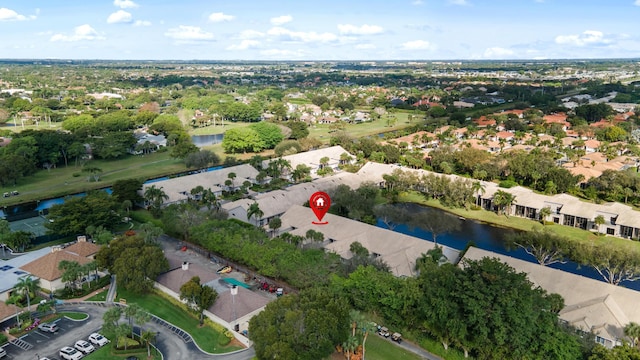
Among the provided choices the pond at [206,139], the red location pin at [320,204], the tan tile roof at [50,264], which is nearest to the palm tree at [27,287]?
the tan tile roof at [50,264]

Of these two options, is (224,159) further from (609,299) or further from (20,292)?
(609,299)

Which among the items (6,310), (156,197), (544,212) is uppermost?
(156,197)

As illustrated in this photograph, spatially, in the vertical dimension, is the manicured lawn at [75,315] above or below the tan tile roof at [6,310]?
below

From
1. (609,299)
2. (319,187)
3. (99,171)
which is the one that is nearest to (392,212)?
(319,187)

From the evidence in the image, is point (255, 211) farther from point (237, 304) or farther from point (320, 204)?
point (237, 304)

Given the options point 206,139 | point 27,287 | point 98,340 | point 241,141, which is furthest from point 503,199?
point 206,139

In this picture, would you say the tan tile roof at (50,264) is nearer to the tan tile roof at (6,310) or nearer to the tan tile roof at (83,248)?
the tan tile roof at (83,248)

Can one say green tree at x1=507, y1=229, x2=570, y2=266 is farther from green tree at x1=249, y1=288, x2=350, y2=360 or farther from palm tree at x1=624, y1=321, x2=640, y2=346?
green tree at x1=249, y1=288, x2=350, y2=360
